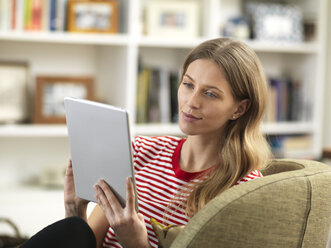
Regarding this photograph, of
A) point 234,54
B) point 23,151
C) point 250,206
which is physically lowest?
point 23,151

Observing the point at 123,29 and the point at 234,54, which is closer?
the point at 234,54

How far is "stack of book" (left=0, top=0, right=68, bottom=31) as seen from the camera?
8.59 feet

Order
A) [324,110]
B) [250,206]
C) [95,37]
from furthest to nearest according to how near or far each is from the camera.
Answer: [324,110] < [95,37] < [250,206]

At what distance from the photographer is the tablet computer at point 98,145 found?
1197 millimetres

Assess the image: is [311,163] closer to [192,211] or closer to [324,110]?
[192,211]

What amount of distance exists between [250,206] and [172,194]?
1.00ft

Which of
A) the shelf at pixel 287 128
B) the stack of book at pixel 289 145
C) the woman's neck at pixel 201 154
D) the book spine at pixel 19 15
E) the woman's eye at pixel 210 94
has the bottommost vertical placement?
the stack of book at pixel 289 145

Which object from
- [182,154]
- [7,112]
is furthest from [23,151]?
[182,154]

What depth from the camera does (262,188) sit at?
1.23 meters

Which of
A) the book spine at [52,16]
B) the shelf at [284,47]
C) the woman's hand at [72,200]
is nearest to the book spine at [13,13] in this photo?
the book spine at [52,16]

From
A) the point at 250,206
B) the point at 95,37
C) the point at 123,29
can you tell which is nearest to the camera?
the point at 250,206

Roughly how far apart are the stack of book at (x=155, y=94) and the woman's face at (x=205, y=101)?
1.45m

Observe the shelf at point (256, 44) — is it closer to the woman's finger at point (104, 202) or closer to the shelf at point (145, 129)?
the shelf at point (145, 129)

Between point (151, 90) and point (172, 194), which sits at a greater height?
point (151, 90)
